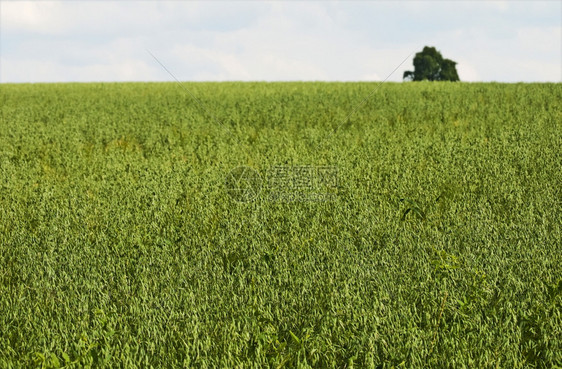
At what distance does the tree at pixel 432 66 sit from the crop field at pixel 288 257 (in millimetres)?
39438

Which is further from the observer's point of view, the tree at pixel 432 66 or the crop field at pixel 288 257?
the tree at pixel 432 66

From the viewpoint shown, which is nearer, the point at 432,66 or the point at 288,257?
the point at 288,257

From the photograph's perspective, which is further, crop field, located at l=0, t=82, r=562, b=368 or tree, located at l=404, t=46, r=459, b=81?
tree, located at l=404, t=46, r=459, b=81

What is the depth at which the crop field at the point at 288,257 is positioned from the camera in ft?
7.87

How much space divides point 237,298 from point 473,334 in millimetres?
1229

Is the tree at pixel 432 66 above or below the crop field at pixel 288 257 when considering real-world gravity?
above

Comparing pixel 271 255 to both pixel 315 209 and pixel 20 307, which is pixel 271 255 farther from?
pixel 20 307

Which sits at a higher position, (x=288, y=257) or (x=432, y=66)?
(x=432, y=66)

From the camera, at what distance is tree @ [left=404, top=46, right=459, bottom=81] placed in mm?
45031

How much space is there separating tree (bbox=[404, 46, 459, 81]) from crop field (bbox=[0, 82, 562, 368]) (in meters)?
39.4

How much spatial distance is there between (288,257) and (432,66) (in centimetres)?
4490

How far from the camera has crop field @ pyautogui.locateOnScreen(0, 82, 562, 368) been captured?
2.40m

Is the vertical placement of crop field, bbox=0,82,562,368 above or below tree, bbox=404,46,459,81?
below

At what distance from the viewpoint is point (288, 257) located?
3.49 m
